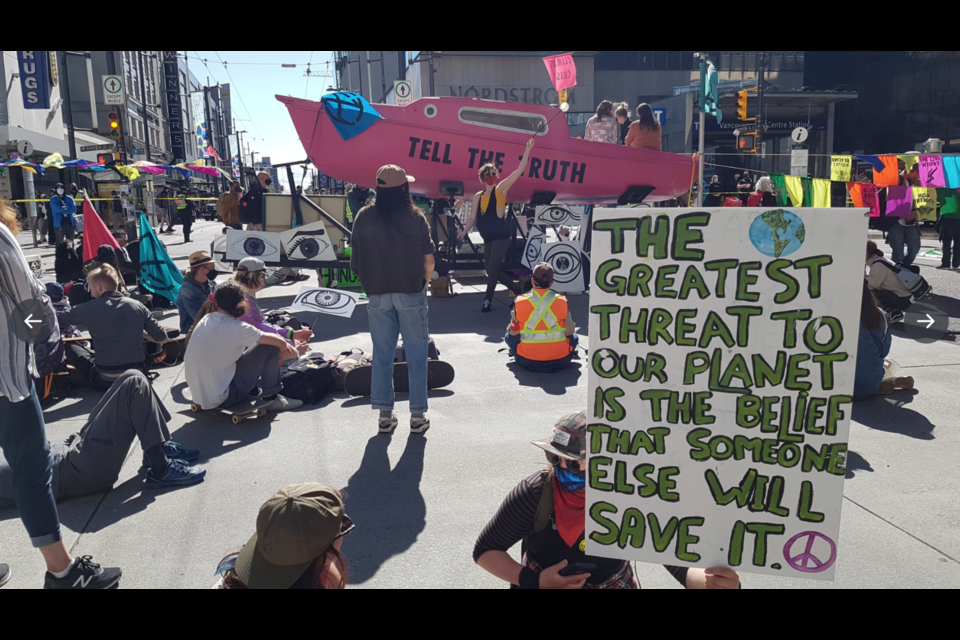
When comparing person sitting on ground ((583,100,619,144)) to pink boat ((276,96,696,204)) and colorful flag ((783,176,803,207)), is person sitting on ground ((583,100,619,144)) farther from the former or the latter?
colorful flag ((783,176,803,207))

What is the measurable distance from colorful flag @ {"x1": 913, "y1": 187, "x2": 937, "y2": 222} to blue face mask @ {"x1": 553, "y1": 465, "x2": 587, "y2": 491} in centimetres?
1152

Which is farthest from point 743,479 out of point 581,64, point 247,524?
point 581,64

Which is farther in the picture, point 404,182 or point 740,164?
point 740,164

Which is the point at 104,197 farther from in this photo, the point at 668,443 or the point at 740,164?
the point at 740,164

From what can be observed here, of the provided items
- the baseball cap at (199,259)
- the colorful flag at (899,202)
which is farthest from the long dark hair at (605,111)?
the baseball cap at (199,259)

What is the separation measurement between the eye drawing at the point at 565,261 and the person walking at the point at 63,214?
1493 centimetres

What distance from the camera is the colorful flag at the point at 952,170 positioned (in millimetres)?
10548

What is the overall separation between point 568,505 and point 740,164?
43.1 metres

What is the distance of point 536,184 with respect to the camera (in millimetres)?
11812

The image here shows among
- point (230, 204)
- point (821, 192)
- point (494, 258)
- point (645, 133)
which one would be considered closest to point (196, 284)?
point (494, 258)

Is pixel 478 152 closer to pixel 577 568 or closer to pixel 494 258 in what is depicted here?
pixel 494 258

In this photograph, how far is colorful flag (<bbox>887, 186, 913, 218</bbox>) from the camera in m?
10.9

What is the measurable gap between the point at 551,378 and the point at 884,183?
7.50 meters

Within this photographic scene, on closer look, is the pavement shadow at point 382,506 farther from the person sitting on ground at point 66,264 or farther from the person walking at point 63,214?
the person walking at point 63,214
